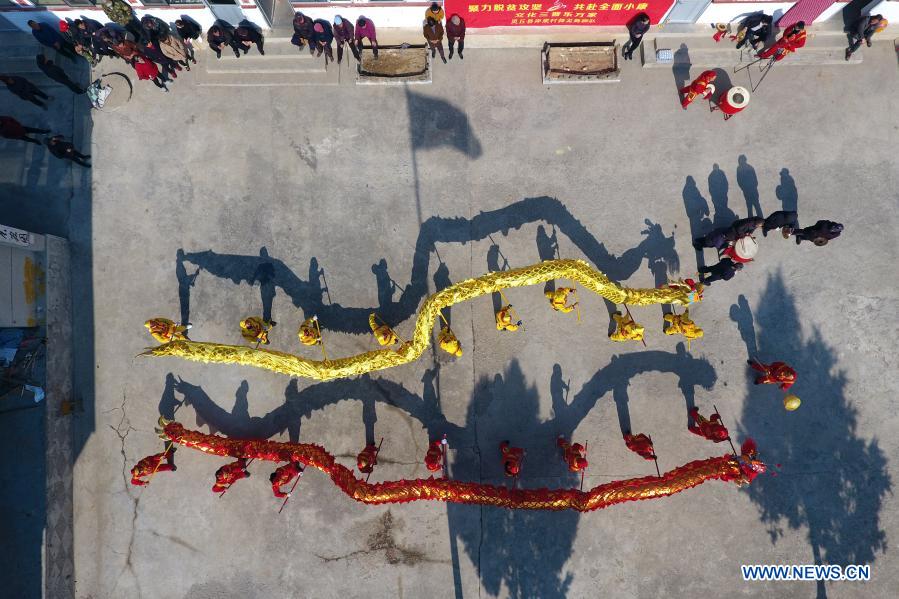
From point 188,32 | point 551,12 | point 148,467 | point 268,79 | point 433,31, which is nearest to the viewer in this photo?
point 148,467

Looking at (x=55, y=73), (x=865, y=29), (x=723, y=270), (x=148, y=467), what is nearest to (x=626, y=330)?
(x=723, y=270)

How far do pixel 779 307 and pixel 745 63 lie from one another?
690 cm

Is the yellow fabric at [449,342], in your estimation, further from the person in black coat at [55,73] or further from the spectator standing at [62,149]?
the person in black coat at [55,73]

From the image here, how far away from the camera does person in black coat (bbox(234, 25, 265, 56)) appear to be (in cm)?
1165

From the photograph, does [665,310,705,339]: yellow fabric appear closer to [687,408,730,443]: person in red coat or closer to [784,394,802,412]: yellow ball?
[687,408,730,443]: person in red coat

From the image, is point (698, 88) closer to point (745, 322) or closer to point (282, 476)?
point (745, 322)

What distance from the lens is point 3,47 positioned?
487 inches

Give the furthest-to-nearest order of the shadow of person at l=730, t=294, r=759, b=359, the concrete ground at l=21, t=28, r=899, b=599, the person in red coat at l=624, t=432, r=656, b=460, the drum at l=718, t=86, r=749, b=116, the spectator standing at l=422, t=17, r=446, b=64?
the shadow of person at l=730, t=294, r=759, b=359 → the drum at l=718, t=86, r=749, b=116 → the concrete ground at l=21, t=28, r=899, b=599 → the spectator standing at l=422, t=17, r=446, b=64 → the person in red coat at l=624, t=432, r=656, b=460

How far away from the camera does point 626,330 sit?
37.1 ft

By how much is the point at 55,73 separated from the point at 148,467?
10330 mm

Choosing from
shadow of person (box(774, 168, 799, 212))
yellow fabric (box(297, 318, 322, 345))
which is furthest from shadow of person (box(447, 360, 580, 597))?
shadow of person (box(774, 168, 799, 212))

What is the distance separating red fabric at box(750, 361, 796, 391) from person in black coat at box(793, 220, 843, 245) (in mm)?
3222

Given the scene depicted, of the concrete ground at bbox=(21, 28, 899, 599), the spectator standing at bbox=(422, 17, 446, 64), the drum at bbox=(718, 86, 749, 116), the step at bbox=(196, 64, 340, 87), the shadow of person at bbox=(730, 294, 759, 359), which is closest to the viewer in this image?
the spectator standing at bbox=(422, 17, 446, 64)

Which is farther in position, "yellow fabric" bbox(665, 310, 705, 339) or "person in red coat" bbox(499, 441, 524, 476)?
"yellow fabric" bbox(665, 310, 705, 339)
